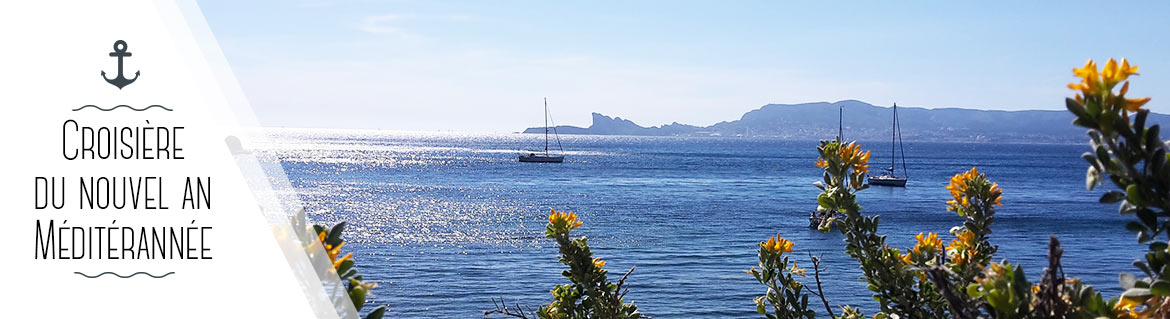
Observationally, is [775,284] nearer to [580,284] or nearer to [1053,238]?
[580,284]

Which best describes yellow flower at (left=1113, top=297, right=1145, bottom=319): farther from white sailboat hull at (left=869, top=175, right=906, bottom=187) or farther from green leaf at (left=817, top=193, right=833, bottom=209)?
white sailboat hull at (left=869, top=175, right=906, bottom=187)

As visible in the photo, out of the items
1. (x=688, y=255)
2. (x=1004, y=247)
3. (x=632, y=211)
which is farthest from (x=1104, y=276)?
(x=632, y=211)

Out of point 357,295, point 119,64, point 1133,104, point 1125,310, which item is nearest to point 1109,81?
point 1133,104

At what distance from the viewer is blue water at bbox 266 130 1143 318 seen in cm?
2572

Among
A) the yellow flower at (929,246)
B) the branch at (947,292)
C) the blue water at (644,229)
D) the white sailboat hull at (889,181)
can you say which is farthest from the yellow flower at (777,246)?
the white sailboat hull at (889,181)

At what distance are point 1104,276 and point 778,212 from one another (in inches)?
768

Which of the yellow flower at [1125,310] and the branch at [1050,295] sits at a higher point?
the branch at [1050,295]

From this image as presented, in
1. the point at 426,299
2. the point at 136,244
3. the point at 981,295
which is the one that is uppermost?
the point at 981,295

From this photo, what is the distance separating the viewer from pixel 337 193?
56625 mm

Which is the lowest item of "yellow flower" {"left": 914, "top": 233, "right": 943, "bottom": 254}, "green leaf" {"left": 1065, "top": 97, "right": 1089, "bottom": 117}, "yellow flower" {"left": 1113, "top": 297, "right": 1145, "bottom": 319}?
"yellow flower" {"left": 914, "top": 233, "right": 943, "bottom": 254}

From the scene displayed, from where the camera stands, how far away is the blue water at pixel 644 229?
84.4 ft

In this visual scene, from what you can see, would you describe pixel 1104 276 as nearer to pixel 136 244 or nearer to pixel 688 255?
pixel 688 255

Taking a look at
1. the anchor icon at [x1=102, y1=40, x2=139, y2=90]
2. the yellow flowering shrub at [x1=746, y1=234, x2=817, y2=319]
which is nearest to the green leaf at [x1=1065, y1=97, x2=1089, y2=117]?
the yellow flowering shrub at [x1=746, y1=234, x2=817, y2=319]

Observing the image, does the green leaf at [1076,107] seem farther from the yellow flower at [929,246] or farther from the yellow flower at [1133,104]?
the yellow flower at [929,246]
